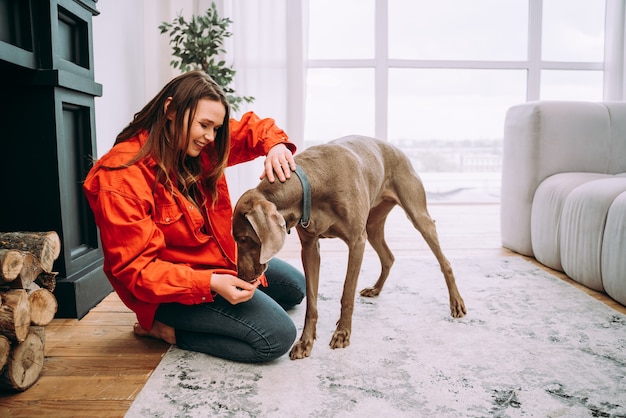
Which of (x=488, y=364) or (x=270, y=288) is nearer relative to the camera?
(x=488, y=364)

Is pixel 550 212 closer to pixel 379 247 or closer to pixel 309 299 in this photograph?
pixel 379 247

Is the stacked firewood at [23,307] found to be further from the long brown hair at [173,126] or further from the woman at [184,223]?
the long brown hair at [173,126]

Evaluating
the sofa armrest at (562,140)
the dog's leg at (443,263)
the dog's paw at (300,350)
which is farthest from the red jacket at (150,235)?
the sofa armrest at (562,140)

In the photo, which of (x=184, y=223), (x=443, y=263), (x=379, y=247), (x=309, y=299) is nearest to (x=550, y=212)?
(x=443, y=263)

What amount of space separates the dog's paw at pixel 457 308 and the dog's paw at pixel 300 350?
0.71 m

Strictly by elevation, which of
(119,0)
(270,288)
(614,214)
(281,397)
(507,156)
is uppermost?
(119,0)

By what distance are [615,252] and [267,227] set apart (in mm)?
1652

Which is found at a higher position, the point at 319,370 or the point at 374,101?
the point at 374,101

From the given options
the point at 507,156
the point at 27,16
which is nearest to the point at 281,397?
the point at 27,16

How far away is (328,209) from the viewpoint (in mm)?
1848

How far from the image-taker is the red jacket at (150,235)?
156cm

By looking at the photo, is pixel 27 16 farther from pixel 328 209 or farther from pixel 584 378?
pixel 584 378

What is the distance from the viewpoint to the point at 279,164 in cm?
174

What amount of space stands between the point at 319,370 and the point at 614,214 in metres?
1.57
